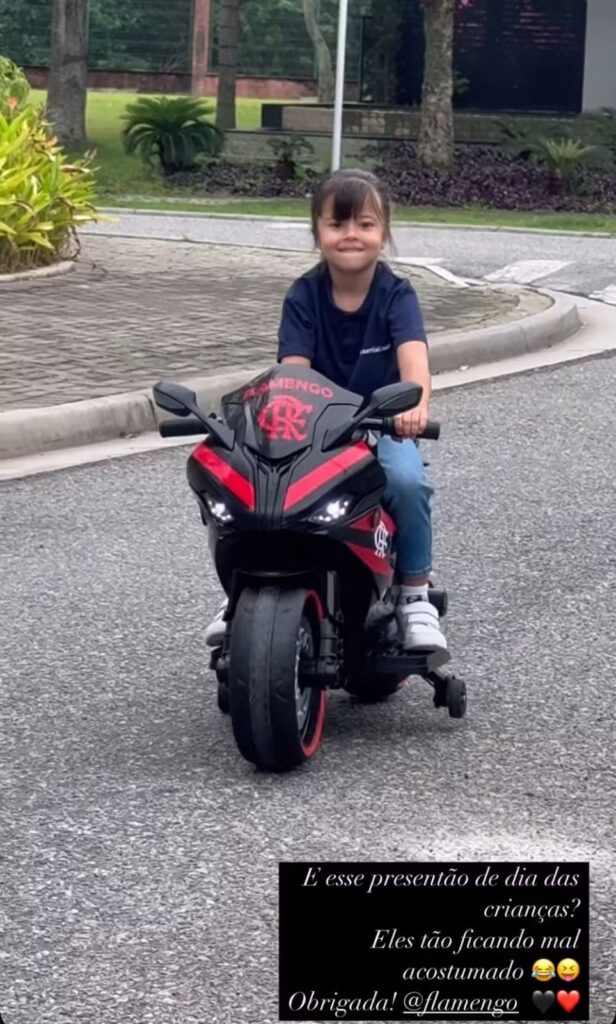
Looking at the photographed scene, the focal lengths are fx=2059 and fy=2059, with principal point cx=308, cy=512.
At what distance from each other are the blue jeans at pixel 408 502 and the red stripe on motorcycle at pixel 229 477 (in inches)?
18.3

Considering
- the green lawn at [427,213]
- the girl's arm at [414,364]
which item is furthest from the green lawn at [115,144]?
the girl's arm at [414,364]

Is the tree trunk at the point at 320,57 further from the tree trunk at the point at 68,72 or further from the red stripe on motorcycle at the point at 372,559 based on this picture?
the red stripe on motorcycle at the point at 372,559

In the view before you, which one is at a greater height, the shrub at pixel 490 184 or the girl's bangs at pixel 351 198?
the girl's bangs at pixel 351 198

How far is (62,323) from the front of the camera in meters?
12.4

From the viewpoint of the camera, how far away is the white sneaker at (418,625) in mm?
5270

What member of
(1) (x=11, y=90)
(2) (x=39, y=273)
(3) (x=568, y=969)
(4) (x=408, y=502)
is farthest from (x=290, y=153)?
(3) (x=568, y=969)

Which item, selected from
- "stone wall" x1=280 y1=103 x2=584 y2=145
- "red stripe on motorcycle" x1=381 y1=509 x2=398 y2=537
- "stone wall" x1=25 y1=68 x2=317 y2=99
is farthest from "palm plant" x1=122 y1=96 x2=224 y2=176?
"red stripe on motorcycle" x1=381 y1=509 x2=398 y2=537

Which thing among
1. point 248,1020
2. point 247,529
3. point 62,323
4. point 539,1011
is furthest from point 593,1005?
point 62,323

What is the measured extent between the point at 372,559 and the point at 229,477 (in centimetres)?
43

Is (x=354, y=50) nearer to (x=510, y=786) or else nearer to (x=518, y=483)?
(x=518, y=483)

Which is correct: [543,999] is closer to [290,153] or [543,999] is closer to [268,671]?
[268,671]

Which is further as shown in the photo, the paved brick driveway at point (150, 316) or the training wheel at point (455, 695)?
the paved brick driveway at point (150, 316)

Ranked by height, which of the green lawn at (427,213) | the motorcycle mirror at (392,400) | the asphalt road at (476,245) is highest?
the motorcycle mirror at (392,400)

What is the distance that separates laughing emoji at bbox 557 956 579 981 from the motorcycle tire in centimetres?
134
